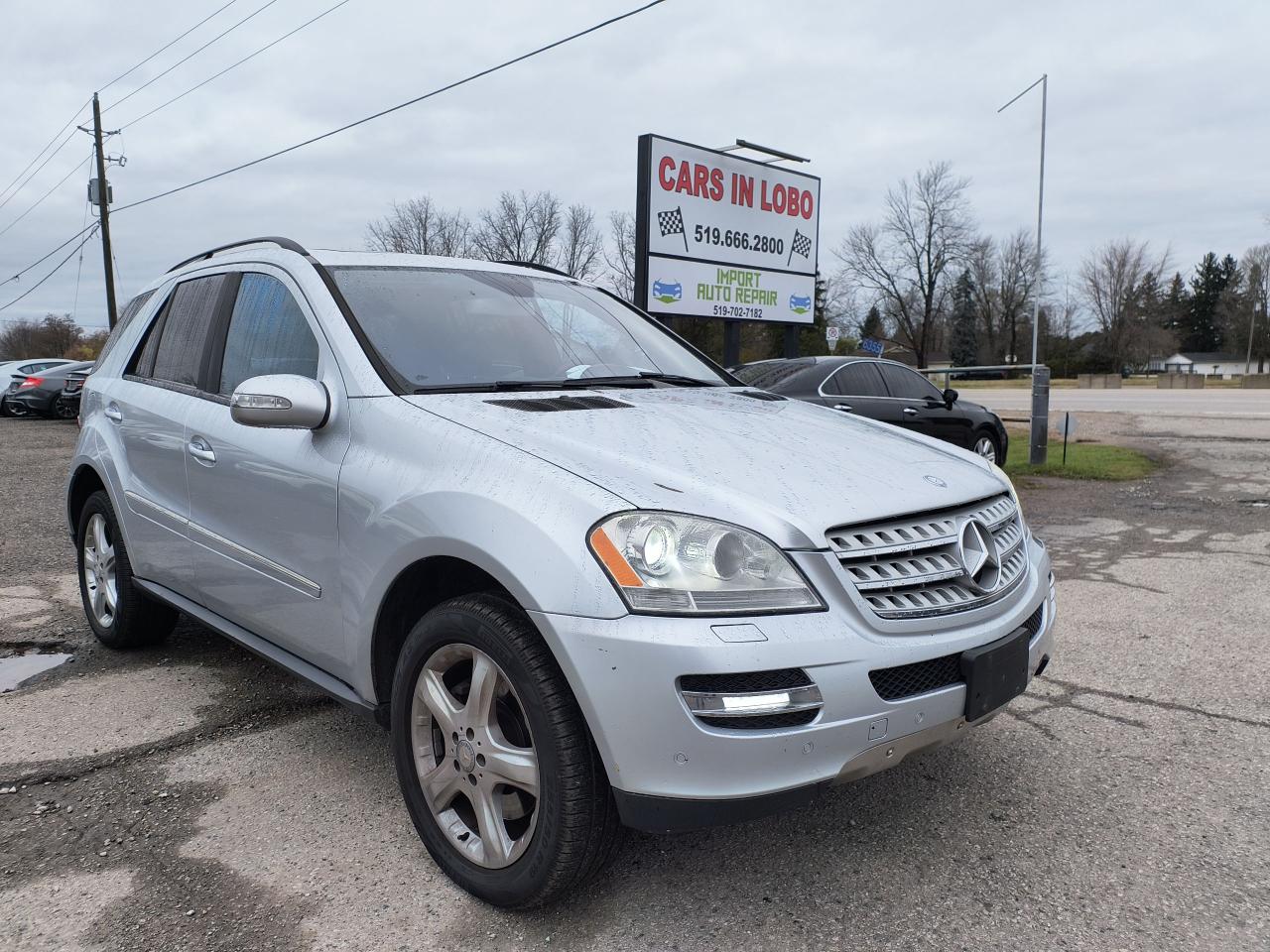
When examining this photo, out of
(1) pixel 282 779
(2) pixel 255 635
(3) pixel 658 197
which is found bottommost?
(1) pixel 282 779

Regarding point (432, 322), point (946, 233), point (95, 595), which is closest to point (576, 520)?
point (432, 322)

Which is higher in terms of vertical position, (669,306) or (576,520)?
(669,306)

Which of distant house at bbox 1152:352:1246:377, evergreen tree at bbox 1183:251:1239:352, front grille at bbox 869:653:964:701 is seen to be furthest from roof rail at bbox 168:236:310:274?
evergreen tree at bbox 1183:251:1239:352

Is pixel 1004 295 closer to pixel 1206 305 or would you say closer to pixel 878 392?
pixel 1206 305

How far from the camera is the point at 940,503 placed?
8.05 feet

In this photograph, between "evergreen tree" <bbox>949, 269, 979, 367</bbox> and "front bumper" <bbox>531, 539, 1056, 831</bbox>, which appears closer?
"front bumper" <bbox>531, 539, 1056, 831</bbox>

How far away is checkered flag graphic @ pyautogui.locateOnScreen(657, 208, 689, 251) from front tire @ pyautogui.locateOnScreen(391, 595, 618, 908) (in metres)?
9.94

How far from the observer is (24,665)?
14.6 ft

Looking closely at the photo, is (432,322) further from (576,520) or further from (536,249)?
(536,249)

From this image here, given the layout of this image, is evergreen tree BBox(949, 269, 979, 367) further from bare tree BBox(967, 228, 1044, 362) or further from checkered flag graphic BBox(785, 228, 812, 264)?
checkered flag graphic BBox(785, 228, 812, 264)

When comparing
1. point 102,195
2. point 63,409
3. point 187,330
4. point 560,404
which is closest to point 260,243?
point 187,330

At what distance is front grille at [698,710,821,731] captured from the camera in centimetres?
205

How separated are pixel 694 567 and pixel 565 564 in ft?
0.94

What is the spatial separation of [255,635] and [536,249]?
4795 centimetres
